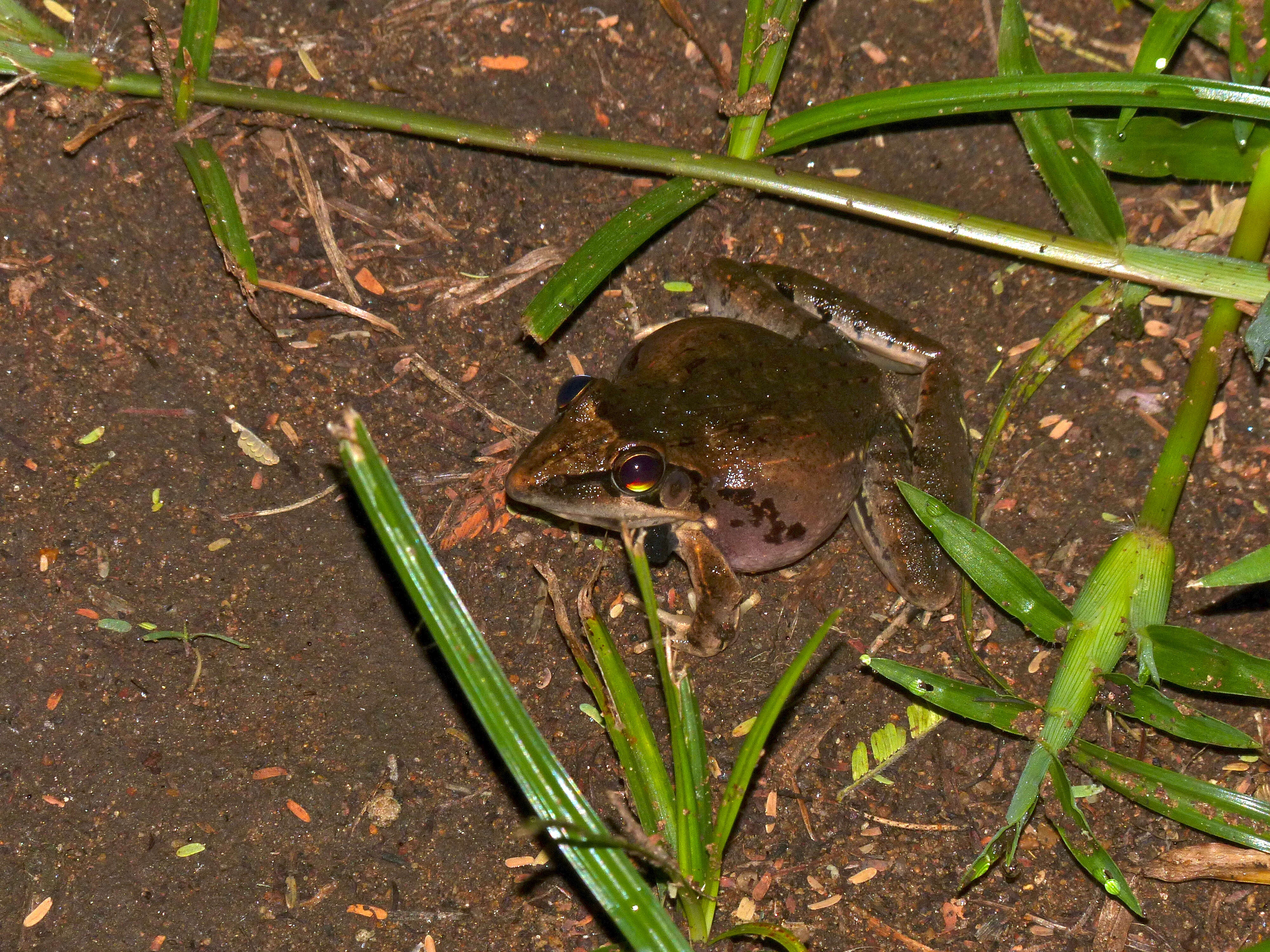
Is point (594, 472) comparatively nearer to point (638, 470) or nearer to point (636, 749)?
point (638, 470)

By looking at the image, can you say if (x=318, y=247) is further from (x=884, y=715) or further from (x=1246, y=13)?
(x=1246, y=13)

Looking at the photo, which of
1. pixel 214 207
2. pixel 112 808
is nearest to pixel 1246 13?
pixel 214 207

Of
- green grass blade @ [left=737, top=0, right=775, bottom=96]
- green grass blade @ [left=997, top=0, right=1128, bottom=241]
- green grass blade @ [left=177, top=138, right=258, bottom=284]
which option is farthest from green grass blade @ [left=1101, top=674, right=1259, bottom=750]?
green grass blade @ [left=177, top=138, right=258, bottom=284]

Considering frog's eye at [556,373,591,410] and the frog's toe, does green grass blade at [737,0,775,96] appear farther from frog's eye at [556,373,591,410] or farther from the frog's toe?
the frog's toe

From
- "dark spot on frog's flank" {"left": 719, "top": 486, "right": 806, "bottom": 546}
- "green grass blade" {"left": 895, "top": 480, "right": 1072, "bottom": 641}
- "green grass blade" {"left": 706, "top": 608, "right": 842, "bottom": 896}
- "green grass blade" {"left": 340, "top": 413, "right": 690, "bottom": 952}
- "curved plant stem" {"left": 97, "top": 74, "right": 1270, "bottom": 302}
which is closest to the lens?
"green grass blade" {"left": 340, "top": 413, "right": 690, "bottom": 952}

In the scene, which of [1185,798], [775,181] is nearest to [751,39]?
[775,181]

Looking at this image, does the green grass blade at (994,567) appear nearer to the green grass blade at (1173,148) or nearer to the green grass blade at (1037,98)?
the green grass blade at (1037,98)
